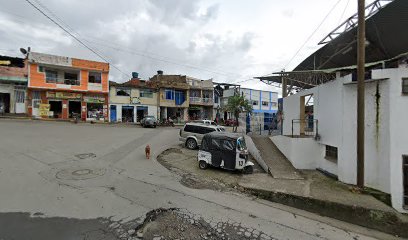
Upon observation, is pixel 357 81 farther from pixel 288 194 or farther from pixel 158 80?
pixel 158 80

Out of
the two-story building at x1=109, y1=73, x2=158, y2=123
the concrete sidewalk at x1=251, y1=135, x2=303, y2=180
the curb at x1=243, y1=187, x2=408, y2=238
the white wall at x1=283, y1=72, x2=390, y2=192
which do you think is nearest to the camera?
the curb at x1=243, y1=187, x2=408, y2=238

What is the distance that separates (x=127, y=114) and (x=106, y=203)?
2878 centimetres

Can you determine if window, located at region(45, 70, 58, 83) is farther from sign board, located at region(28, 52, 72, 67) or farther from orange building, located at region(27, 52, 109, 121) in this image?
sign board, located at region(28, 52, 72, 67)

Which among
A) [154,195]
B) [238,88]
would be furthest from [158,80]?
[154,195]

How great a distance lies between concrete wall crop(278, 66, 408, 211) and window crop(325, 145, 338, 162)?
0.73 ft

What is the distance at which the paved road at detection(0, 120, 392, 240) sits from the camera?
5.23m

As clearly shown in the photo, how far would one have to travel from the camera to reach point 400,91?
326 inches

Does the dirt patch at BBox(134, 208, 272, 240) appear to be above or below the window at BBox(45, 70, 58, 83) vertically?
below

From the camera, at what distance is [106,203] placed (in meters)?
6.50

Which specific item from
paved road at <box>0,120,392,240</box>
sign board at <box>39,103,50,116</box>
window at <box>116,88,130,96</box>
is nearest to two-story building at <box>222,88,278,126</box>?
window at <box>116,88,130,96</box>

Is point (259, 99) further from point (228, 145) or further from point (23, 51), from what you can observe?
point (23, 51)

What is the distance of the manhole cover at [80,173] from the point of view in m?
8.48

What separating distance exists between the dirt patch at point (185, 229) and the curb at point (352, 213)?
3.25 m

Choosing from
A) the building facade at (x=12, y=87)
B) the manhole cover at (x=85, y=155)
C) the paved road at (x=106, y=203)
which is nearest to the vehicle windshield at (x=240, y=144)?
the paved road at (x=106, y=203)
